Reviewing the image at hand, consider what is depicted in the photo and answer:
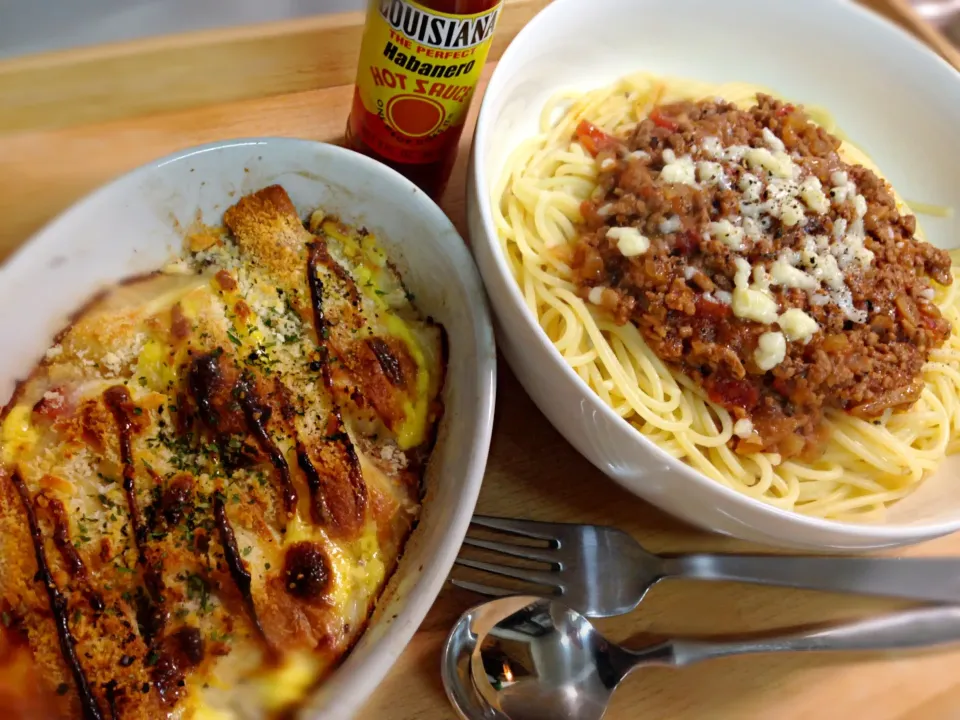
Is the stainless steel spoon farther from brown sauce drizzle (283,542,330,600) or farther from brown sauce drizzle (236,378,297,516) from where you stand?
brown sauce drizzle (236,378,297,516)

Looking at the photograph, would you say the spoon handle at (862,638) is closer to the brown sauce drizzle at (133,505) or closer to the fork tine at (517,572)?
the fork tine at (517,572)

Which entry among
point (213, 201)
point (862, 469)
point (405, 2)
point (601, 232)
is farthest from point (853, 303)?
point (213, 201)

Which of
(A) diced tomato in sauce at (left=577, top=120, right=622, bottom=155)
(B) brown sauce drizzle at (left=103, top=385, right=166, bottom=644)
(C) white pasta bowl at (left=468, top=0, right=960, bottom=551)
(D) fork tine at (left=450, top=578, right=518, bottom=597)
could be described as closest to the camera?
(B) brown sauce drizzle at (left=103, top=385, right=166, bottom=644)

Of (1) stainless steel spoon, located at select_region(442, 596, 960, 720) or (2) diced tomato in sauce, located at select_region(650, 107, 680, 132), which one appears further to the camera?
(2) diced tomato in sauce, located at select_region(650, 107, 680, 132)

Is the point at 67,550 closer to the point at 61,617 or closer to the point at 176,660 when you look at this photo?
the point at 61,617

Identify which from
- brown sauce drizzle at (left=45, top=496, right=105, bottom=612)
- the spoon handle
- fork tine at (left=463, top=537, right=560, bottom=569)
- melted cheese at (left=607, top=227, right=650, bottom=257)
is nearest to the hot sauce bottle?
Result: melted cheese at (left=607, top=227, right=650, bottom=257)

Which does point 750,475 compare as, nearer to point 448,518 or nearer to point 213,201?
point 448,518

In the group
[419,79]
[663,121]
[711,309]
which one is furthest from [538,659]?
[663,121]
